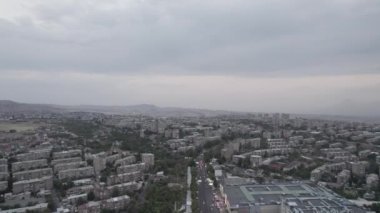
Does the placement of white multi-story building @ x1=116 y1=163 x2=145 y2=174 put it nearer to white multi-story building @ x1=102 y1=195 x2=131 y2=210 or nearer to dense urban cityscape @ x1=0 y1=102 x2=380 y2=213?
dense urban cityscape @ x1=0 y1=102 x2=380 y2=213

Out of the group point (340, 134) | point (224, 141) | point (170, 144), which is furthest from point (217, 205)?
point (340, 134)

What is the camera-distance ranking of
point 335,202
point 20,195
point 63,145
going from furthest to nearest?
1. point 63,145
2. point 20,195
3. point 335,202

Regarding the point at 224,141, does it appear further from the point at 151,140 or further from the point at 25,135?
the point at 25,135

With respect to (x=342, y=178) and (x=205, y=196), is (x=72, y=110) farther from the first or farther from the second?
(x=342, y=178)

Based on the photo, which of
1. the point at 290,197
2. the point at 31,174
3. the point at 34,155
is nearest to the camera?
the point at 290,197

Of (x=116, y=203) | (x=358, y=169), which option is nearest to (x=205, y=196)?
(x=116, y=203)

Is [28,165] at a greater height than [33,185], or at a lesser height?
greater
